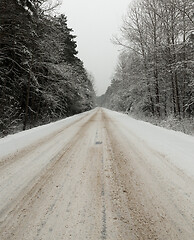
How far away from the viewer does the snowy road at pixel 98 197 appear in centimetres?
150

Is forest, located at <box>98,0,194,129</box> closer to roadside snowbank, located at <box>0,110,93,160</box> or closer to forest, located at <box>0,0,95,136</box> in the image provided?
forest, located at <box>0,0,95,136</box>

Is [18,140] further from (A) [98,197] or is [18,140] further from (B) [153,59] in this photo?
(B) [153,59]

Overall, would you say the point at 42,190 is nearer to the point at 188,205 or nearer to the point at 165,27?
the point at 188,205

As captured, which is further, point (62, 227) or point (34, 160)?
point (34, 160)

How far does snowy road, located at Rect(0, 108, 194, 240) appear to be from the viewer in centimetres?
150

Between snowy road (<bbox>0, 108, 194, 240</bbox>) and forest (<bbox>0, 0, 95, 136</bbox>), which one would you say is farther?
forest (<bbox>0, 0, 95, 136</bbox>)

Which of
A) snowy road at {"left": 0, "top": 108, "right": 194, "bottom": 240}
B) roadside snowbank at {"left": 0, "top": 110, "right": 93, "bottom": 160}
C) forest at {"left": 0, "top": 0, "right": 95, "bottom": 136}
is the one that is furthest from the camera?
forest at {"left": 0, "top": 0, "right": 95, "bottom": 136}

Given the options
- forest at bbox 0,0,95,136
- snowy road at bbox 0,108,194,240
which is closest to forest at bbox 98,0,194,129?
forest at bbox 0,0,95,136

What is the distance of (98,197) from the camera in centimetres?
207

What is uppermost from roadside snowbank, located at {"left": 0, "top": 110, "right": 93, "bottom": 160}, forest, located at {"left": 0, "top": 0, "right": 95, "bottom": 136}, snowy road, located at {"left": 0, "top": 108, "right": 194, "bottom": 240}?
forest, located at {"left": 0, "top": 0, "right": 95, "bottom": 136}

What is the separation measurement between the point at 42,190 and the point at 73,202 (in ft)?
2.04

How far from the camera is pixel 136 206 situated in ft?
6.13

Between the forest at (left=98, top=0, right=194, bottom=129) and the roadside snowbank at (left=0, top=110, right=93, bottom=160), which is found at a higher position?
the forest at (left=98, top=0, right=194, bottom=129)

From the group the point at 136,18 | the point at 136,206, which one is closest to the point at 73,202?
the point at 136,206
